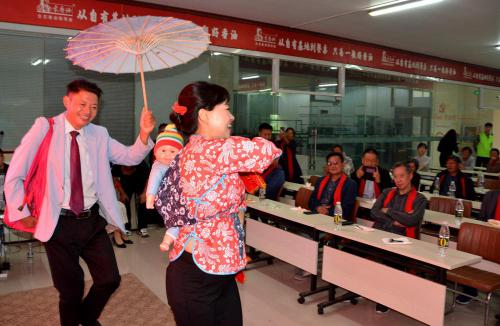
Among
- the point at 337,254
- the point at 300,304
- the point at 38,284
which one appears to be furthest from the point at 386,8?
the point at 38,284

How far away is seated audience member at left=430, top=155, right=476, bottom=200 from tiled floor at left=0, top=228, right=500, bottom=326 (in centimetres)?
202

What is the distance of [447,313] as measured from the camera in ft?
12.3

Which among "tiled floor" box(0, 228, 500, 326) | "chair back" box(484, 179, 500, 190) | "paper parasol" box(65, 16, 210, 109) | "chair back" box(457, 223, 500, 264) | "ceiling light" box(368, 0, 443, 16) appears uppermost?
"ceiling light" box(368, 0, 443, 16)

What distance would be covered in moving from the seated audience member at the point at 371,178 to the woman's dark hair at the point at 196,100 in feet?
14.1

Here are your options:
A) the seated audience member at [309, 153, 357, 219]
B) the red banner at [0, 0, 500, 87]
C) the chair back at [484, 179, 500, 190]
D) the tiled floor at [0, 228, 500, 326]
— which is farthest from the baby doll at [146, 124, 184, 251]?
the chair back at [484, 179, 500, 190]

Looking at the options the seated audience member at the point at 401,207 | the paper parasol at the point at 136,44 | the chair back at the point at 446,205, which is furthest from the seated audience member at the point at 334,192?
the paper parasol at the point at 136,44

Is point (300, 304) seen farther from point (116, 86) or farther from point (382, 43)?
point (382, 43)

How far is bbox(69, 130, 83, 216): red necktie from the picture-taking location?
92.7 inches

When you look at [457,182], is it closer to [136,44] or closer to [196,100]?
[136,44]

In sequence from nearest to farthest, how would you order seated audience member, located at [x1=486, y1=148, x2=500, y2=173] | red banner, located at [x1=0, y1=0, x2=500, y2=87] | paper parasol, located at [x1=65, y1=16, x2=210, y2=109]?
paper parasol, located at [x1=65, y1=16, x2=210, y2=109], red banner, located at [x1=0, y1=0, x2=500, y2=87], seated audience member, located at [x1=486, y1=148, x2=500, y2=173]

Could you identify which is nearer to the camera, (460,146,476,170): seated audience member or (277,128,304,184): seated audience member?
(277,128,304,184): seated audience member

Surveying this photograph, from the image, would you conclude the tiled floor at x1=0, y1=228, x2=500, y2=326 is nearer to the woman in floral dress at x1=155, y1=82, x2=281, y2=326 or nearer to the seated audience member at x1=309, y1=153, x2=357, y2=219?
the seated audience member at x1=309, y1=153, x2=357, y2=219

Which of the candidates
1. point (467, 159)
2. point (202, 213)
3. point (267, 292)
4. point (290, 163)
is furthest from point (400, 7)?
point (202, 213)

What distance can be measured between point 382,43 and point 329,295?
6362mm
